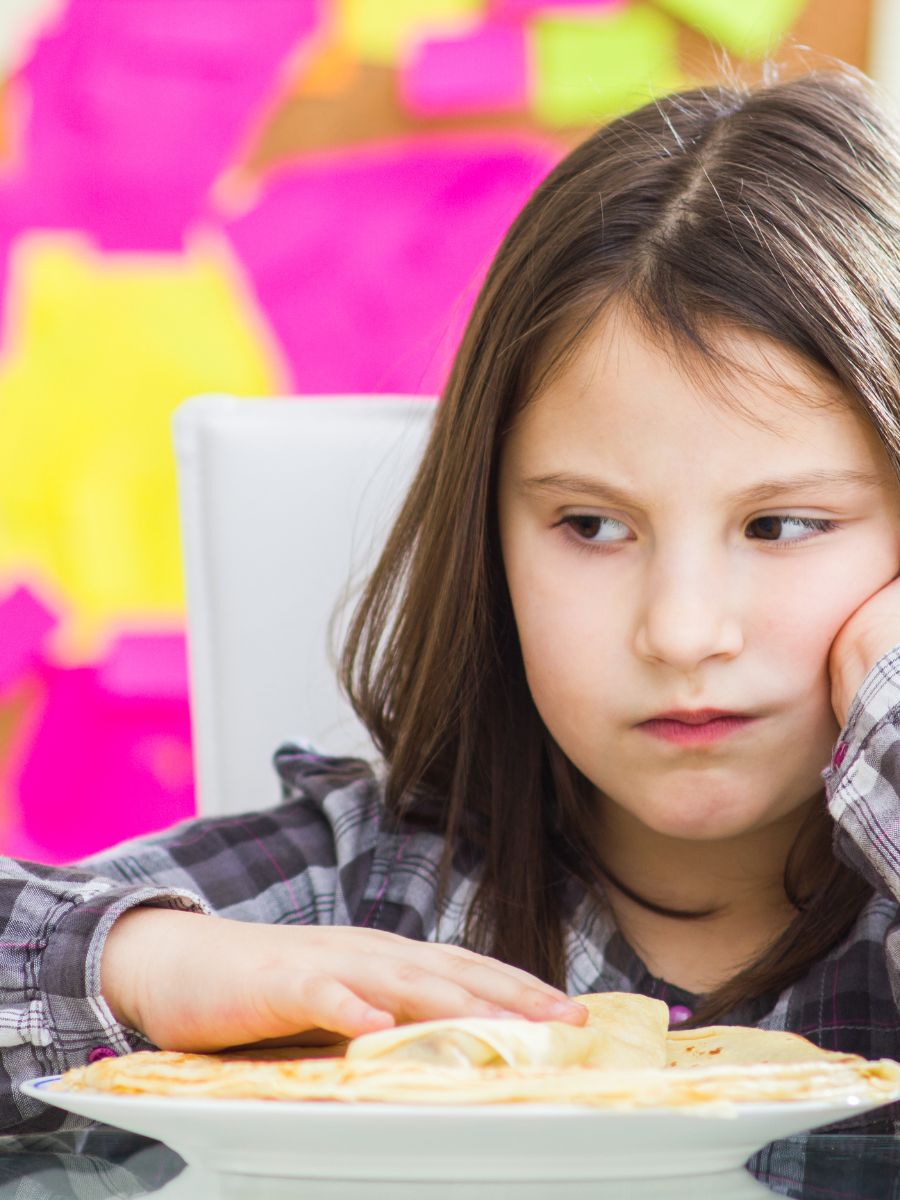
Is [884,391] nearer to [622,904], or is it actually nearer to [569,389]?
[569,389]

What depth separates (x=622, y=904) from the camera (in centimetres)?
88

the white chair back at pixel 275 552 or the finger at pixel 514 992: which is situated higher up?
the white chair back at pixel 275 552

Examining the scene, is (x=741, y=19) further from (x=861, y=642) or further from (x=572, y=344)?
(x=861, y=642)

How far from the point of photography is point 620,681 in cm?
72

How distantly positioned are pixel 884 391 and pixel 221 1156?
51 centimetres

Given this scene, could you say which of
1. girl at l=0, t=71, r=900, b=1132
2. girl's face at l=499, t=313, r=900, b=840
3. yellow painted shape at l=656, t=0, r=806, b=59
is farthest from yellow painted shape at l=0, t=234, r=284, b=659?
girl's face at l=499, t=313, r=900, b=840

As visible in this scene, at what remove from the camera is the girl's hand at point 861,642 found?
694 millimetres

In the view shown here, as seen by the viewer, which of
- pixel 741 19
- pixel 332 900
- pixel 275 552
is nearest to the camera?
pixel 332 900

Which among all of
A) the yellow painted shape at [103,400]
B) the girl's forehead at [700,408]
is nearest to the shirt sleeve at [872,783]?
the girl's forehead at [700,408]

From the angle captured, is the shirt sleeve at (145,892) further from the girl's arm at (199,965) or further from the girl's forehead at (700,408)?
the girl's forehead at (700,408)

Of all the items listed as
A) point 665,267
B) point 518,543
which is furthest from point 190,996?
point 665,267

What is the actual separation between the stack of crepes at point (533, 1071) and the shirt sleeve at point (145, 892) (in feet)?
0.41

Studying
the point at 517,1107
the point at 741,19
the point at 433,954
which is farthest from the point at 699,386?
the point at 741,19

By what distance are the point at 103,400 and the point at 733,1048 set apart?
145 centimetres
